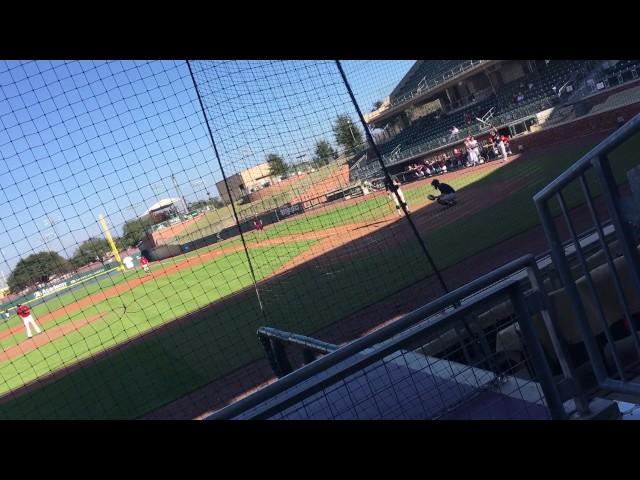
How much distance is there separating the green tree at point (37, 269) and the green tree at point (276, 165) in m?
4.65

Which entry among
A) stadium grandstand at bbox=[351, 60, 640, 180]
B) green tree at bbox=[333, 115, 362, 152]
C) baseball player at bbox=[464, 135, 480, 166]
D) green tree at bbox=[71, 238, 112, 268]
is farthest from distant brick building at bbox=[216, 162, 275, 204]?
baseball player at bbox=[464, 135, 480, 166]

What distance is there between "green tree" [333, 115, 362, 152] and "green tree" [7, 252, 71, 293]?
19.1 ft

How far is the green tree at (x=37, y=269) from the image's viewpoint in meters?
10.1

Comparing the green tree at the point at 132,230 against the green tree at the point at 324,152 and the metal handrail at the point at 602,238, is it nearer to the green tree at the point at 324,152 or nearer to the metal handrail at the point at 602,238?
the green tree at the point at 324,152

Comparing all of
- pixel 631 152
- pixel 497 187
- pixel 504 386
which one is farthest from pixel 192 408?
pixel 497 187

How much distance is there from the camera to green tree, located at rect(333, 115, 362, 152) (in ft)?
21.1

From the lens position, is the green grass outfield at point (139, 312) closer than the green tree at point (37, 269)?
No

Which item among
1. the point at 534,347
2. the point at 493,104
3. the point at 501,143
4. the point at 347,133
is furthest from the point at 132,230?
the point at 493,104

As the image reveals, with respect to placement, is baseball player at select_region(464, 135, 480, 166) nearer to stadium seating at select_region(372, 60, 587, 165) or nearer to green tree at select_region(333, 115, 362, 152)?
stadium seating at select_region(372, 60, 587, 165)

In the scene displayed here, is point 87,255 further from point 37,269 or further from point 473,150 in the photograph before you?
point 473,150

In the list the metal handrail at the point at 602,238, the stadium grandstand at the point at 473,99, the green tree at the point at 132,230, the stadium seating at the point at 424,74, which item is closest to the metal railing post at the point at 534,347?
the metal handrail at the point at 602,238

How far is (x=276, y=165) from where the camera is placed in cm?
741

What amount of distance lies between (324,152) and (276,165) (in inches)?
31.4

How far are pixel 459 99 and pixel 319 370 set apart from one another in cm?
3186
